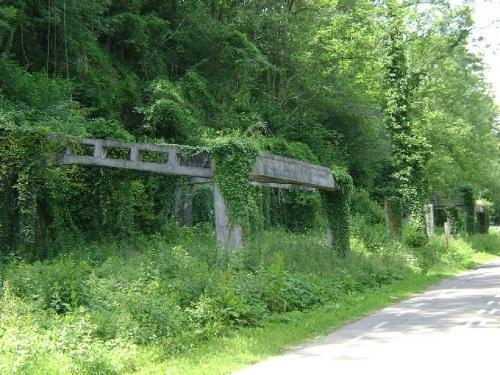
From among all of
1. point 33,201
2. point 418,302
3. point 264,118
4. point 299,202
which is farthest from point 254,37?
point 418,302

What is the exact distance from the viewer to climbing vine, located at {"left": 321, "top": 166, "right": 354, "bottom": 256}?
68.8ft

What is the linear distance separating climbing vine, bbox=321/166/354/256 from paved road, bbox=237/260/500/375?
6142 mm

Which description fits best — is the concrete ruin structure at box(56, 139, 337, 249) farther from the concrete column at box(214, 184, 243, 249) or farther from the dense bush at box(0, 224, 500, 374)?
the dense bush at box(0, 224, 500, 374)

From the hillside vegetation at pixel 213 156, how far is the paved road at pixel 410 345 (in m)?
1.66

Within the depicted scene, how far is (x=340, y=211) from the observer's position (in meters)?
21.2

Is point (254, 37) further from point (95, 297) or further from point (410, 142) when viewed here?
point (95, 297)

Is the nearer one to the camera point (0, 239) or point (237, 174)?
point (237, 174)

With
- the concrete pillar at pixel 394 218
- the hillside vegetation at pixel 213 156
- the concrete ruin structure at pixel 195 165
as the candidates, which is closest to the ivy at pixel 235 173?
the hillside vegetation at pixel 213 156

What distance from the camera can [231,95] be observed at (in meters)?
34.0

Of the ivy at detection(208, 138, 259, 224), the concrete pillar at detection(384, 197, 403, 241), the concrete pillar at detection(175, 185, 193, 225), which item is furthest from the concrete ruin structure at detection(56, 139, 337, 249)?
the concrete pillar at detection(384, 197, 403, 241)

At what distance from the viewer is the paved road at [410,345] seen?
25.9ft

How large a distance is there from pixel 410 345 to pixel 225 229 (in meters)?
6.95

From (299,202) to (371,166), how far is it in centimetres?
1238

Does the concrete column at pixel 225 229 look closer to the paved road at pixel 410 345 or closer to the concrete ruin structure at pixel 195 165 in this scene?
the concrete ruin structure at pixel 195 165
